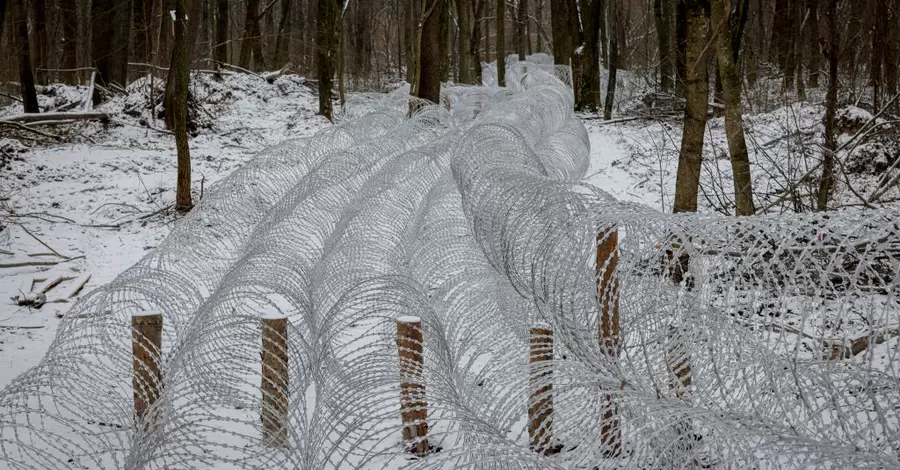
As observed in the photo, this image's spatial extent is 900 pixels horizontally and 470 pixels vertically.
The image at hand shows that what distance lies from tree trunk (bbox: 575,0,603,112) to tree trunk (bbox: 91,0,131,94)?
37.6ft

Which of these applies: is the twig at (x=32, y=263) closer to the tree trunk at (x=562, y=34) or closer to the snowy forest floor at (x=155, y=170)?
the snowy forest floor at (x=155, y=170)

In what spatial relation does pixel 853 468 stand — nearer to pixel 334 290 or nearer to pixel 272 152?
pixel 334 290

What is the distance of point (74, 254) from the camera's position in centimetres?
815

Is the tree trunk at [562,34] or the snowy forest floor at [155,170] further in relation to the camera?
the tree trunk at [562,34]

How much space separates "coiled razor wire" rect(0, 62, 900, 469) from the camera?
2.41 metres

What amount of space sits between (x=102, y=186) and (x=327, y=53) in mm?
7215

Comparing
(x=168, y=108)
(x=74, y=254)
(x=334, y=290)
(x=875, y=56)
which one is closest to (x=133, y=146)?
(x=168, y=108)

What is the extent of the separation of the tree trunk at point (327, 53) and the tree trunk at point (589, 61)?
666 cm

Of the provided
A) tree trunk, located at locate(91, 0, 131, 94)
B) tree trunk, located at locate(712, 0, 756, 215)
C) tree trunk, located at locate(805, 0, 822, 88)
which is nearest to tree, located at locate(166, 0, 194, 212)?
tree trunk, located at locate(712, 0, 756, 215)

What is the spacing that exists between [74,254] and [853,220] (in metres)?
8.02

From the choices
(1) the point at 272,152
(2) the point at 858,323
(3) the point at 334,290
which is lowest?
(2) the point at 858,323

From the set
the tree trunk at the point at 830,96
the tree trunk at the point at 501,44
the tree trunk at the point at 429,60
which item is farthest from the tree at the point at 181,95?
the tree trunk at the point at 501,44

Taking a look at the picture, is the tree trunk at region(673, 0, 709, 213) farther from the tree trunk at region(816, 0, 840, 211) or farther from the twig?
the twig

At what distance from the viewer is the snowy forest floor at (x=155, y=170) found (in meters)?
7.34
